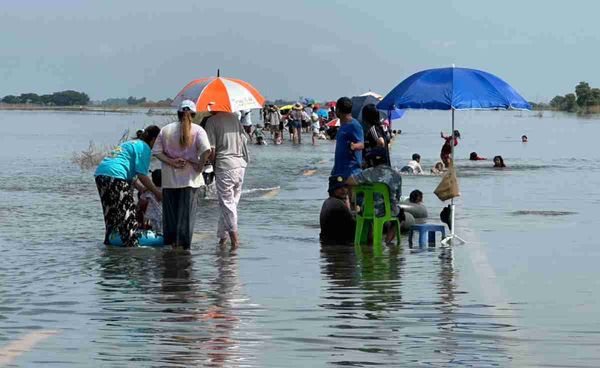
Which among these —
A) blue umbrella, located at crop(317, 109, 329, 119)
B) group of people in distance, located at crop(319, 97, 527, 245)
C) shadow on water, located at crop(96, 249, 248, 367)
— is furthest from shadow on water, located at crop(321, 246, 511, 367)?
blue umbrella, located at crop(317, 109, 329, 119)

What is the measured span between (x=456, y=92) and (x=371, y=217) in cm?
177

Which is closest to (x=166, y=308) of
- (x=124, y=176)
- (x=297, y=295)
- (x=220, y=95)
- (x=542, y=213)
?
(x=297, y=295)

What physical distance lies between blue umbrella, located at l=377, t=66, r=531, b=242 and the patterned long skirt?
3.38 metres

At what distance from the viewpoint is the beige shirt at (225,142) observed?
15492 millimetres

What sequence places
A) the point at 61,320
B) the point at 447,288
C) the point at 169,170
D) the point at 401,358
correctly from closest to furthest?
the point at 401,358
the point at 61,320
the point at 447,288
the point at 169,170

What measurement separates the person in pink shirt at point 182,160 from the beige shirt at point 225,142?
0.53 m

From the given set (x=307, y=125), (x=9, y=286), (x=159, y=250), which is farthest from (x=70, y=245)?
(x=307, y=125)

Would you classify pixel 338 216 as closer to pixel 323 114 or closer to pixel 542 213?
pixel 542 213

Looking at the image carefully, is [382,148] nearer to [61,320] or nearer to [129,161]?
[129,161]

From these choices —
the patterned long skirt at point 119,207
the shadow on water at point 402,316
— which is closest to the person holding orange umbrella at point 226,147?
the patterned long skirt at point 119,207

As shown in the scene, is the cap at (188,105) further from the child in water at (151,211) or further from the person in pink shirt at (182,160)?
the child in water at (151,211)

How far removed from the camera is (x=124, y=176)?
14922 millimetres

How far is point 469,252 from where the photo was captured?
15.5 meters

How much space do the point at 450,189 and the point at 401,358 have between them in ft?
22.7
